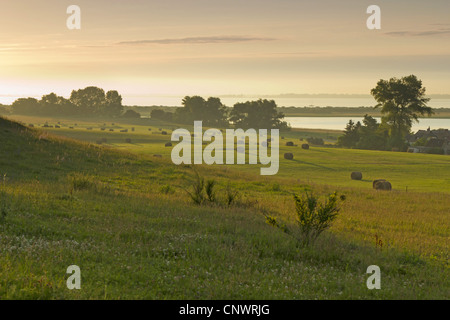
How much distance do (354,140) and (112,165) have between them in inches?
3341

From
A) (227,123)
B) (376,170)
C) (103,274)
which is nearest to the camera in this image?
(103,274)

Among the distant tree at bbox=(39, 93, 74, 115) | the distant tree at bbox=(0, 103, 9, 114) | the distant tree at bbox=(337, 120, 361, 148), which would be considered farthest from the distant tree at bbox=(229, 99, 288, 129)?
the distant tree at bbox=(0, 103, 9, 114)

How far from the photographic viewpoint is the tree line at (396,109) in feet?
286

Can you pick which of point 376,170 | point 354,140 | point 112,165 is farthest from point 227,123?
point 112,165

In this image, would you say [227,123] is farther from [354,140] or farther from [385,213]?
[385,213]

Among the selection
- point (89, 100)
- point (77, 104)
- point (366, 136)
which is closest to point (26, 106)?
point (77, 104)

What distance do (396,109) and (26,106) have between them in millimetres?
149071

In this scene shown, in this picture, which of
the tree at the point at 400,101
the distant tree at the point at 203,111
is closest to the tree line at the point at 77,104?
the distant tree at the point at 203,111

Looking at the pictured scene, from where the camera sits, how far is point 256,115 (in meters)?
147

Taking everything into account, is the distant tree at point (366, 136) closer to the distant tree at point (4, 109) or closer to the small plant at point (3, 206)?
the small plant at point (3, 206)

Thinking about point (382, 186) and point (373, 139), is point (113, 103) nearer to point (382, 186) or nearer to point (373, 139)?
point (373, 139)

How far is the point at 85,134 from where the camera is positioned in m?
82.8

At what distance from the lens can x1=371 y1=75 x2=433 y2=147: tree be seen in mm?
87062
